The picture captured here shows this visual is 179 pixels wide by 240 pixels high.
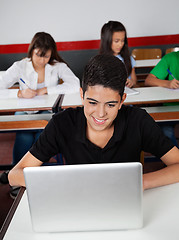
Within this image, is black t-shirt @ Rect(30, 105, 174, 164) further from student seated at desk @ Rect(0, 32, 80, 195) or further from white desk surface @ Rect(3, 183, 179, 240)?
student seated at desk @ Rect(0, 32, 80, 195)

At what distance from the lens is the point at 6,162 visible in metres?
2.60

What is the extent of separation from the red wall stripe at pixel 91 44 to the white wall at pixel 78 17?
7cm

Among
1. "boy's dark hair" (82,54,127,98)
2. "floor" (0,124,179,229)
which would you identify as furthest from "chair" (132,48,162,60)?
"boy's dark hair" (82,54,127,98)

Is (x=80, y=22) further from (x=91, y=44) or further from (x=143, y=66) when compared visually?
(x=143, y=66)

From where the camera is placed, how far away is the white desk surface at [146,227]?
72 centimetres

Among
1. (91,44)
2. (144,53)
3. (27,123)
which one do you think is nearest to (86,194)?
(27,123)

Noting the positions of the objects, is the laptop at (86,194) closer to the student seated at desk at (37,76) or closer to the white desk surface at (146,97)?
the white desk surface at (146,97)

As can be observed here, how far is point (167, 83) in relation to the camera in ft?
7.14

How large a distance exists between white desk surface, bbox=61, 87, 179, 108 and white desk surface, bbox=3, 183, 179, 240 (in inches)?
44.5

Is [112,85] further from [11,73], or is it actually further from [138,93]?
[11,73]

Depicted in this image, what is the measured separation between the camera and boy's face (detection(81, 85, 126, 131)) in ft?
3.00

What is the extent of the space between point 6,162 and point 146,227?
2.08m

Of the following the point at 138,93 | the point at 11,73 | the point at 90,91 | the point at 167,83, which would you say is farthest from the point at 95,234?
the point at 11,73

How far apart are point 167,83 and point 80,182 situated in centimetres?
171
